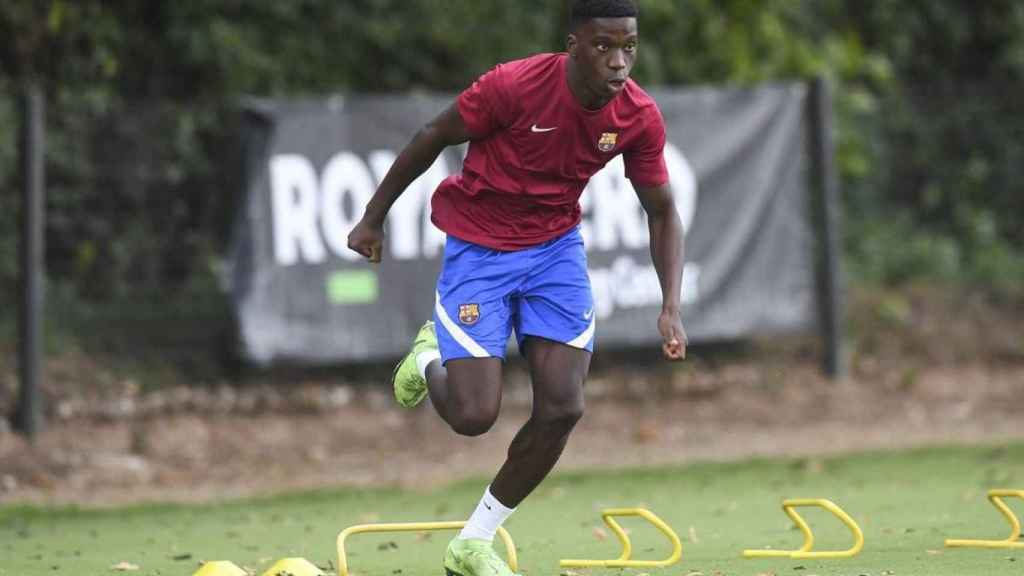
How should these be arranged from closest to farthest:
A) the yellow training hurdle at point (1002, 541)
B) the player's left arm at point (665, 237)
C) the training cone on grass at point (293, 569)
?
the training cone on grass at point (293, 569), the player's left arm at point (665, 237), the yellow training hurdle at point (1002, 541)

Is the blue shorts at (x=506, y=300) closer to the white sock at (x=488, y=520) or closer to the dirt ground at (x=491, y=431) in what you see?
the white sock at (x=488, y=520)

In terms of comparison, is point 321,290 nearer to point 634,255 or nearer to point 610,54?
point 634,255

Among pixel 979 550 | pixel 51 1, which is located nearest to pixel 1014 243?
pixel 51 1

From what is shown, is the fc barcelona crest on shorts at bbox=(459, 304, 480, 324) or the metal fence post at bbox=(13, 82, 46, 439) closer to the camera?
the fc barcelona crest on shorts at bbox=(459, 304, 480, 324)

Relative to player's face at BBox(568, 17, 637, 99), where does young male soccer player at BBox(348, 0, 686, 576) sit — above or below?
below

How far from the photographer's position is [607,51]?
6551mm

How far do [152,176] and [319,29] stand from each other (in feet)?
9.47

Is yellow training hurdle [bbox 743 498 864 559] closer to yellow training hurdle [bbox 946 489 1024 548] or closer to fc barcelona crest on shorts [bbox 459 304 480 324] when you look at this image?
yellow training hurdle [bbox 946 489 1024 548]

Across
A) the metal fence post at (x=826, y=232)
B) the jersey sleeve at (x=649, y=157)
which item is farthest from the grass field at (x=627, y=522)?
the metal fence post at (x=826, y=232)

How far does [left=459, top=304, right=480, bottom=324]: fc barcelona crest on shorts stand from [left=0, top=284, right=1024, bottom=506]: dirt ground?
17.2ft

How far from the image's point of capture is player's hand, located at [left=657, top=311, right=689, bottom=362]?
665 centimetres

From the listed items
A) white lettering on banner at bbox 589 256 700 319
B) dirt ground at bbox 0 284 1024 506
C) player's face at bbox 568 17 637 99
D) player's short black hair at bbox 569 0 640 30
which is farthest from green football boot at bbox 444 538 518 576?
white lettering on banner at bbox 589 256 700 319

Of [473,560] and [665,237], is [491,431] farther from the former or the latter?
[473,560]

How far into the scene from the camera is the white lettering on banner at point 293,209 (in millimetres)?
12859
